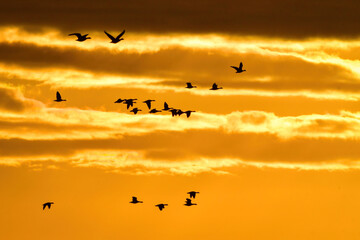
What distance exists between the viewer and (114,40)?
648ft

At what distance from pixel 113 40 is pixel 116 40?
62cm

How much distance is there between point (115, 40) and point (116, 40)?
276 millimetres

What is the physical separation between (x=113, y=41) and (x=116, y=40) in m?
0.54

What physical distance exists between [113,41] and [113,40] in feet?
0.57

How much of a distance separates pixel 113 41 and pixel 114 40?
18cm

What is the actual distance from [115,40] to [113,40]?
13.7 inches

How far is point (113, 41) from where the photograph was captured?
7781 inches

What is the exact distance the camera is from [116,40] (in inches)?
7795

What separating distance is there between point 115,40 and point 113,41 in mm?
308

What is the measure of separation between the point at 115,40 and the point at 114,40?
17cm
